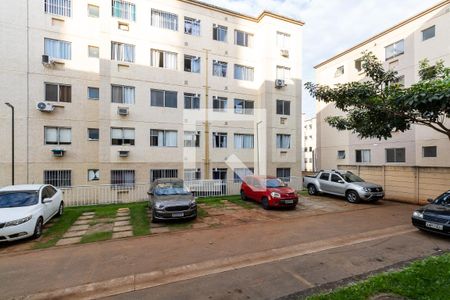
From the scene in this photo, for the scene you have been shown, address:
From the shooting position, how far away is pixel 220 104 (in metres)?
18.3

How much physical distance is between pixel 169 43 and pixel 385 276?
17.1m

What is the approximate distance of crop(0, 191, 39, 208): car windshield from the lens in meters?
7.66

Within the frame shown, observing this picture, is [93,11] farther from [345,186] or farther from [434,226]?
[434,226]

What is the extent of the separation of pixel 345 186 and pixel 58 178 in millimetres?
16609

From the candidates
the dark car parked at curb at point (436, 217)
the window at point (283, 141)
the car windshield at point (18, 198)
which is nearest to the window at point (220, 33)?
the window at point (283, 141)

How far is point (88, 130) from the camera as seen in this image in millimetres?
15391

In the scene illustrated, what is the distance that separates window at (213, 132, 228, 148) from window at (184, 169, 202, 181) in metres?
2.31

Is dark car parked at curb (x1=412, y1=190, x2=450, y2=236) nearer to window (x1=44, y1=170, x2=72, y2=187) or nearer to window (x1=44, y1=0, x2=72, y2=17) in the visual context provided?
window (x1=44, y1=170, x2=72, y2=187)

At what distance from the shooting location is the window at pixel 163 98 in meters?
16.5

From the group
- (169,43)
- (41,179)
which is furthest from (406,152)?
(41,179)


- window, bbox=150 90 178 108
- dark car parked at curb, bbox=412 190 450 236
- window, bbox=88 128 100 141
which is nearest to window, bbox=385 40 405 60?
dark car parked at curb, bbox=412 190 450 236

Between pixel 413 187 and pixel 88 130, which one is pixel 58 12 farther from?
pixel 413 187

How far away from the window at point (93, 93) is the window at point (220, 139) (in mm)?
8095

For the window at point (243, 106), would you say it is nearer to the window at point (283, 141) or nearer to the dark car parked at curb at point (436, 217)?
the window at point (283, 141)
